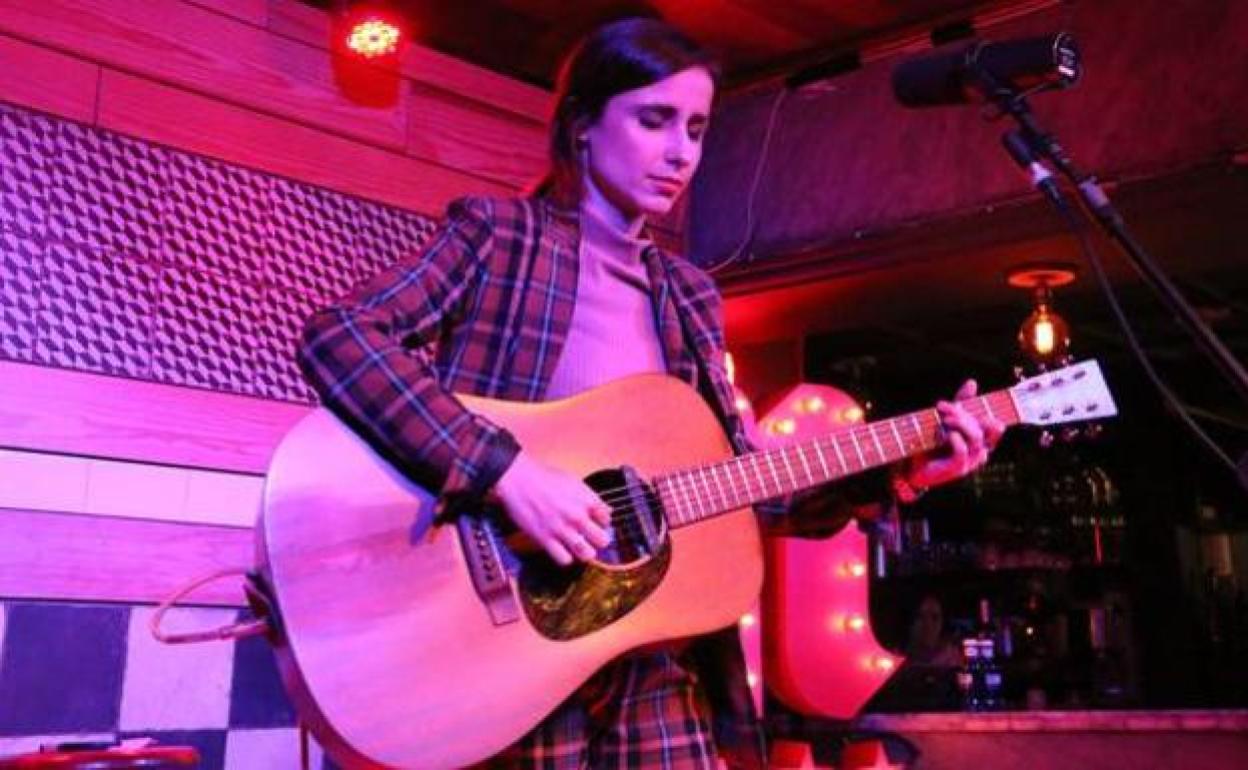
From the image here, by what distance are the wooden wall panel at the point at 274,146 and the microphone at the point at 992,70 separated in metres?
1.85

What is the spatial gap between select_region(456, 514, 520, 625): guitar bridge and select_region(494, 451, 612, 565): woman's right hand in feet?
0.23

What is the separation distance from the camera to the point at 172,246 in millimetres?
3275

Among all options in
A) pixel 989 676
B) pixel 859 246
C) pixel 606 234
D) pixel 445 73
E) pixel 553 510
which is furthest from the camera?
pixel 989 676

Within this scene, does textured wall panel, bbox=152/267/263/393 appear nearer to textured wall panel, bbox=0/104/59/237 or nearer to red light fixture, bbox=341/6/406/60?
textured wall panel, bbox=0/104/59/237

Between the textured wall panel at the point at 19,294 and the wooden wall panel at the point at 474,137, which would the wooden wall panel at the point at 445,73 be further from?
the textured wall panel at the point at 19,294

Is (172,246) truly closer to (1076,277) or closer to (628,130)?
(628,130)

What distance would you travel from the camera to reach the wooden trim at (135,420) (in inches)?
115

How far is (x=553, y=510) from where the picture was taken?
5.50 feet

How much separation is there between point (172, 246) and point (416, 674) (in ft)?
6.45

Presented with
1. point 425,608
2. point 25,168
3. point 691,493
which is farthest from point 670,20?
point 425,608

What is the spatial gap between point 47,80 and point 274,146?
59 cm

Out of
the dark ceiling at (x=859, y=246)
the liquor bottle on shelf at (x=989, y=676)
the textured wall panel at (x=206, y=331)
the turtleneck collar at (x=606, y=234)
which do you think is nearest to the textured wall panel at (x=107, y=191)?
the textured wall panel at (x=206, y=331)

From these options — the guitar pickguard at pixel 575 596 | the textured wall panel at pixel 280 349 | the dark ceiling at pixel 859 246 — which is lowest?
the guitar pickguard at pixel 575 596

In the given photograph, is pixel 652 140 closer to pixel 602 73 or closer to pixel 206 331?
pixel 602 73
